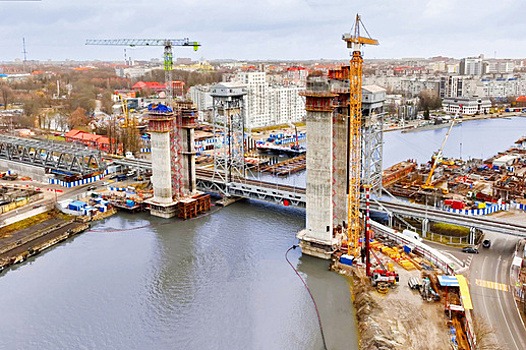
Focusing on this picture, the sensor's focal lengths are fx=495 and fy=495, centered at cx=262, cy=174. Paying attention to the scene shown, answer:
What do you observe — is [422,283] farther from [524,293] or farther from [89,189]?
[89,189]

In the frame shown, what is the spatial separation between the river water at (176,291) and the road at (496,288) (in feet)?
11.3

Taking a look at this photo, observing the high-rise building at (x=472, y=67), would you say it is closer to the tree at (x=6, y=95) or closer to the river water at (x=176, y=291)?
the tree at (x=6, y=95)

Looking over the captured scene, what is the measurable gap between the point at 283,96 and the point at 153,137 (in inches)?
1232

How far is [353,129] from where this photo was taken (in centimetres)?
1684


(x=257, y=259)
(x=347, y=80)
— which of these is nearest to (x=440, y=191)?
(x=347, y=80)

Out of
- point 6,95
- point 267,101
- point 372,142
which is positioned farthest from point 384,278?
point 6,95

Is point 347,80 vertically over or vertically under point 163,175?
over

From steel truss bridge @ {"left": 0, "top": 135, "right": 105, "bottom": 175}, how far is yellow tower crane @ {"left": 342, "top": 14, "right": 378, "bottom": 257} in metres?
16.4

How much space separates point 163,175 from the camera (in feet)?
72.2

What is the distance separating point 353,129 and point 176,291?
7873 millimetres

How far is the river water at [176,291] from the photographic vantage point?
500 inches

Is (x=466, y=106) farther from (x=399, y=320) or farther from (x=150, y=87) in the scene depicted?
(x=399, y=320)

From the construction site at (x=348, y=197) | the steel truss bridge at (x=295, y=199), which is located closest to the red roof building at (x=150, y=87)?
the construction site at (x=348, y=197)

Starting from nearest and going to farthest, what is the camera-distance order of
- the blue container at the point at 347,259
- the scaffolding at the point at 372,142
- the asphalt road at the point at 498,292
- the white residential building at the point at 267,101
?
1. the asphalt road at the point at 498,292
2. the blue container at the point at 347,259
3. the scaffolding at the point at 372,142
4. the white residential building at the point at 267,101
